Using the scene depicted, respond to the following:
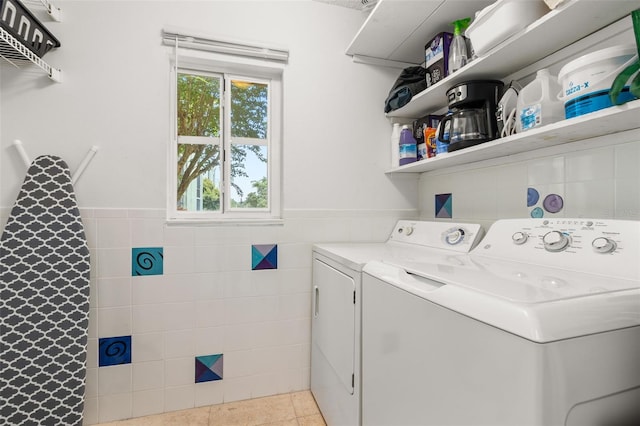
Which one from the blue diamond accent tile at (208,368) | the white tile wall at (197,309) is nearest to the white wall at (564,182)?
the white tile wall at (197,309)

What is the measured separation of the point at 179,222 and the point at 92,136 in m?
0.62

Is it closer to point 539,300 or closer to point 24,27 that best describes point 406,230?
point 539,300

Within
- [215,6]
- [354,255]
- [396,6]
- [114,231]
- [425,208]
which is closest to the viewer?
[354,255]

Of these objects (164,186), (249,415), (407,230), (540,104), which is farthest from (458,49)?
(249,415)

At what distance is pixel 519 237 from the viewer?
1.11 m

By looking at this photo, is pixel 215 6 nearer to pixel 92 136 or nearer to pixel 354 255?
pixel 92 136

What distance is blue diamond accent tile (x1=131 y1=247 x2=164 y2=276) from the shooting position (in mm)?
1586

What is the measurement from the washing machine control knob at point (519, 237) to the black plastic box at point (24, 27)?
86.9 inches

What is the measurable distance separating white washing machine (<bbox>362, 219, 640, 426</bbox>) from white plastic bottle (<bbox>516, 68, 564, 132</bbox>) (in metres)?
0.36

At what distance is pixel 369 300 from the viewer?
1082mm

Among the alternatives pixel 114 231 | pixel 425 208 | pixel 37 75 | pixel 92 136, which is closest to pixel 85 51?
pixel 37 75

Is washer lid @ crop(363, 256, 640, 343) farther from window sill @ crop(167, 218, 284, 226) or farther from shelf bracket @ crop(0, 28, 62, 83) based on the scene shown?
shelf bracket @ crop(0, 28, 62, 83)

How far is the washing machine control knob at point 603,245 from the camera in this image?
83 cm

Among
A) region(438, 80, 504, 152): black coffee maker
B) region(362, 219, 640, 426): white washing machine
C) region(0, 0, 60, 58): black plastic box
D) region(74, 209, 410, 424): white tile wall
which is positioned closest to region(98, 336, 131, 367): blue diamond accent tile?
region(74, 209, 410, 424): white tile wall
